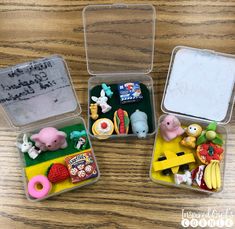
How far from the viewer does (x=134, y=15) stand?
0.79 meters

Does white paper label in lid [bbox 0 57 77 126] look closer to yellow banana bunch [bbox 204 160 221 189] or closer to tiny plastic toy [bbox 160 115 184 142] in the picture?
tiny plastic toy [bbox 160 115 184 142]

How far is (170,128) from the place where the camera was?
723 mm

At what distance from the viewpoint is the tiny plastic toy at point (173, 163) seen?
711 mm

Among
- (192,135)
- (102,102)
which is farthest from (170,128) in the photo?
(102,102)

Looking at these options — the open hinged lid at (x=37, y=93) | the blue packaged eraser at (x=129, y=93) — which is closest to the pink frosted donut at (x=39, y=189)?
the open hinged lid at (x=37, y=93)

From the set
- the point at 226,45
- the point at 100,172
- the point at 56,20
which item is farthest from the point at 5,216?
the point at 226,45

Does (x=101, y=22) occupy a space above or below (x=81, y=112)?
above

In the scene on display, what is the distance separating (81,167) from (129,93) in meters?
0.19

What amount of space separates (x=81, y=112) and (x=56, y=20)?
22 centimetres

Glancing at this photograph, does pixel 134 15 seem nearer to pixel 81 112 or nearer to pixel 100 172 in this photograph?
pixel 81 112

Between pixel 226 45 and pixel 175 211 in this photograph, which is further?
pixel 226 45

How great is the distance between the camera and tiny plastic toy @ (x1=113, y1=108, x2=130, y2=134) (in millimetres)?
749

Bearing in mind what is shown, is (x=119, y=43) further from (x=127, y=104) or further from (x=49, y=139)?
(x=49, y=139)

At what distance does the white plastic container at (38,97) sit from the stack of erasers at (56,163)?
2cm
